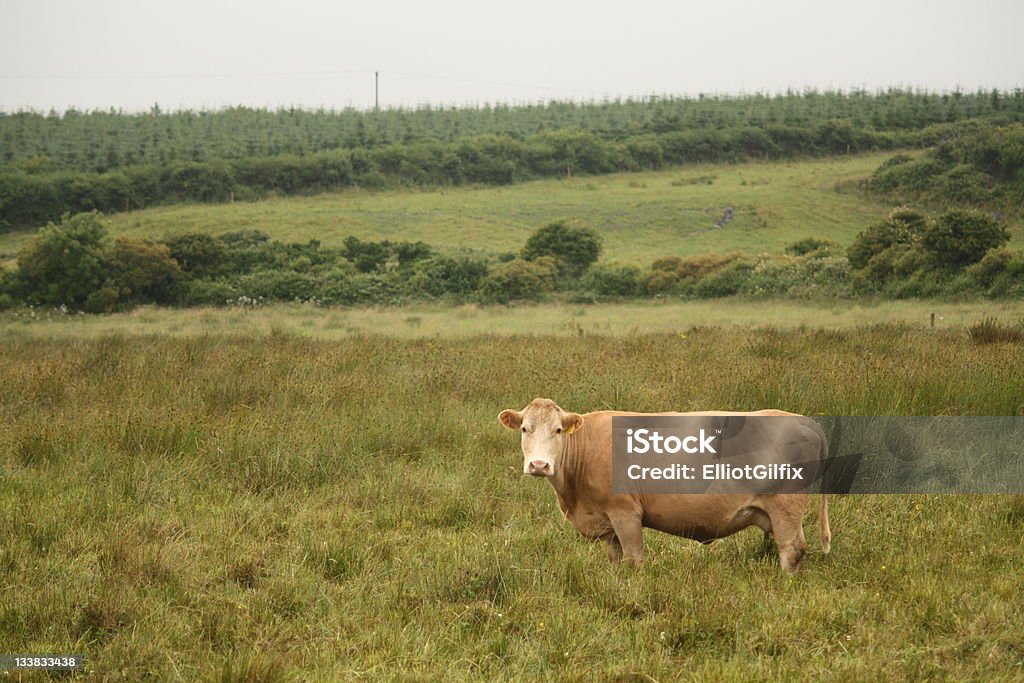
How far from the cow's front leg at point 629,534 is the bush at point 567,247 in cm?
3790

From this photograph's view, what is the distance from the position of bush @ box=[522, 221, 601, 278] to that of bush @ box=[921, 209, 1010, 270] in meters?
16.3

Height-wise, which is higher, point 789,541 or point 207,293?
point 789,541

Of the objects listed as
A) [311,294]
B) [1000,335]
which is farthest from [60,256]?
[1000,335]

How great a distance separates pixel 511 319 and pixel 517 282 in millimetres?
11547

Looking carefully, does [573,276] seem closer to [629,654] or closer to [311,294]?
[311,294]

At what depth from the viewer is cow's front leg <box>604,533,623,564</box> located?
19.6ft

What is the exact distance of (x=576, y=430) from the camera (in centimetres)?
598

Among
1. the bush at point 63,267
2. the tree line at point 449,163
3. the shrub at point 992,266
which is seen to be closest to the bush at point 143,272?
the bush at point 63,267

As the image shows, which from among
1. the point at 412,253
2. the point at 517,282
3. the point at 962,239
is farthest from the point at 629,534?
the point at 412,253

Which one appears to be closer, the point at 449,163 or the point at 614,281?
the point at 614,281

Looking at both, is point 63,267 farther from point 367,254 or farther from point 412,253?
point 412,253

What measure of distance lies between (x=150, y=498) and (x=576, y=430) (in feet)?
11.7

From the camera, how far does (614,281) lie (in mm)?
40062

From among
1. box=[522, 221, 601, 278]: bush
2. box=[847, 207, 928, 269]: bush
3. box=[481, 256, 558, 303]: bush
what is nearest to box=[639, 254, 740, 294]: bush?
box=[522, 221, 601, 278]: bush
